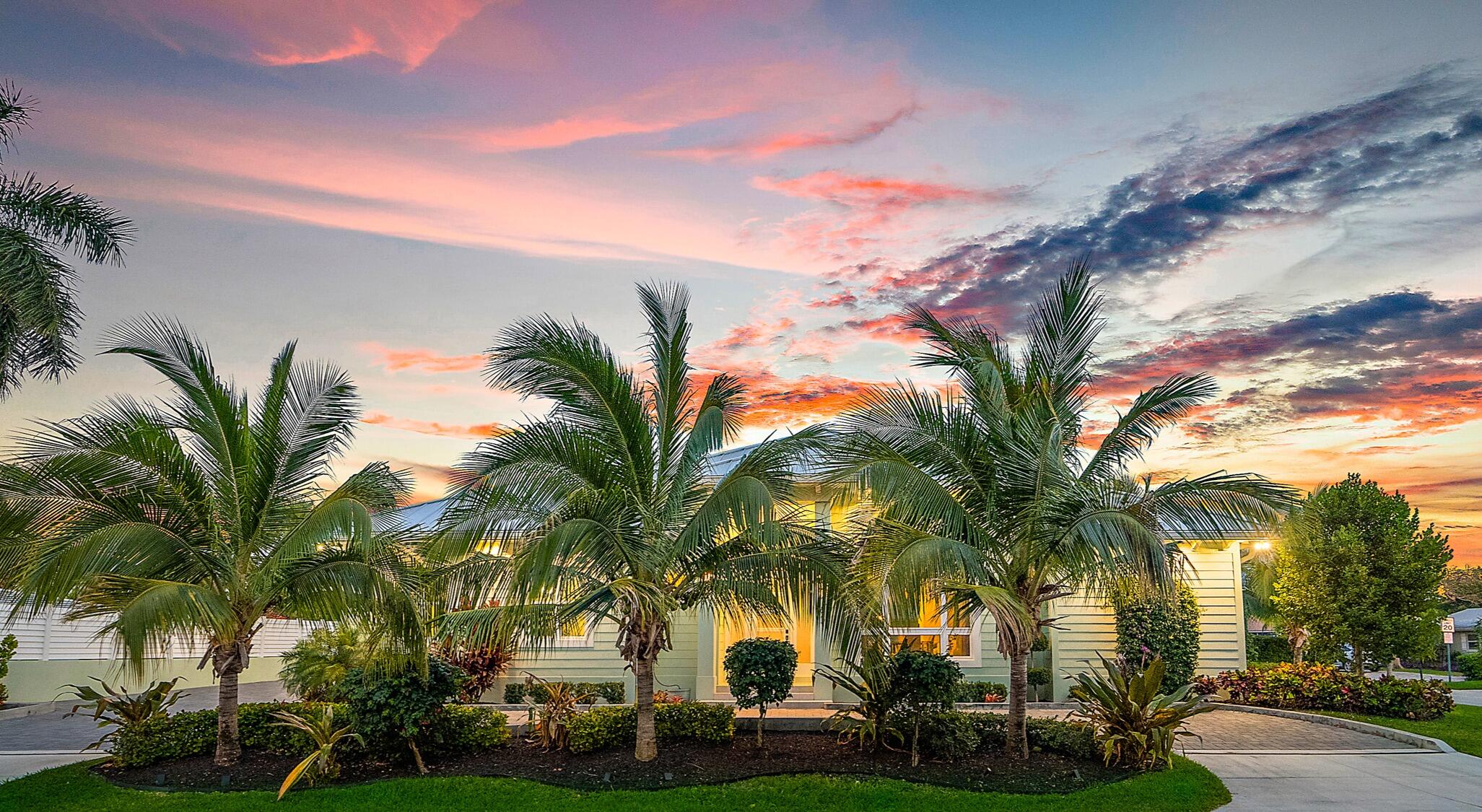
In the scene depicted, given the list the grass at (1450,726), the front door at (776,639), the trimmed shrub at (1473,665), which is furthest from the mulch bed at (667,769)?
the trimmed shrub at (1473,665)

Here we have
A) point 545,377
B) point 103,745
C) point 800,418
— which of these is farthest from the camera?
point 103,745

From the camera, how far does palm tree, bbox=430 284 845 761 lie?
31.4 ft

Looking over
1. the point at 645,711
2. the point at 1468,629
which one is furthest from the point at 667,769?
the point at 1468,629

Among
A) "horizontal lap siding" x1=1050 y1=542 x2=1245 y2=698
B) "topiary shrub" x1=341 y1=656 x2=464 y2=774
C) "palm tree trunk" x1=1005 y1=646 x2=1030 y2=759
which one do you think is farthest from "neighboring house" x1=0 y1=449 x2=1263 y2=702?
"topiary shrub" x1=341 y1=656 x2=464 y2=774

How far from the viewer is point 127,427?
9750 millimetres

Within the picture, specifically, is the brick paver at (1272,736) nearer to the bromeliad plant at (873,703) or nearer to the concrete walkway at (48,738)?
the bromeliad plant at (873,703)

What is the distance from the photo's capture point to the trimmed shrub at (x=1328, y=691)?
14711 mm

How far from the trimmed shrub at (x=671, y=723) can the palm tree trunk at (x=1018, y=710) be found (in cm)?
325

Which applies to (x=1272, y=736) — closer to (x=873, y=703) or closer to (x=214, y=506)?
(x=873, y=703)

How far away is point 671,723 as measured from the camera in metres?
11.0

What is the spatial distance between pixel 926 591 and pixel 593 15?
7937mm

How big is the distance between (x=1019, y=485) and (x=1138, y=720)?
115 inches

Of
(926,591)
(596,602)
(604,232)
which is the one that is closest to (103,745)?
(596,602)

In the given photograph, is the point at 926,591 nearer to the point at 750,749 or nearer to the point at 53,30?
the point at 750,749
